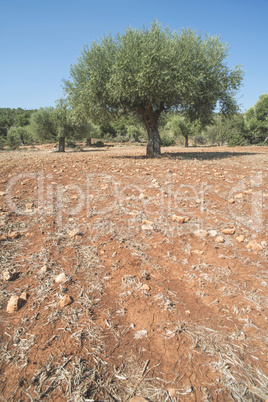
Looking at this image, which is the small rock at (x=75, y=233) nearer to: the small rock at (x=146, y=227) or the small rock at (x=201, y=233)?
the small rock at (x=146, y=227)

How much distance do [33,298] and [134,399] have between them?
1.23 m

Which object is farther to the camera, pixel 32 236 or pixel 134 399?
pixel 32 236

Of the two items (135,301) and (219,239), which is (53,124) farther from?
(135,301)

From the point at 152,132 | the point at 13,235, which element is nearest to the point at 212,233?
the point at 13,235

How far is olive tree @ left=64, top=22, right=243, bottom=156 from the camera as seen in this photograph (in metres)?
10.4

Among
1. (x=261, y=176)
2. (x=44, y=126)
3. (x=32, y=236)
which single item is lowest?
(x=32, y=236)

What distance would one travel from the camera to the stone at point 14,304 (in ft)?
6.39

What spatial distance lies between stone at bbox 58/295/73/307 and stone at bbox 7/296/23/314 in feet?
1.15

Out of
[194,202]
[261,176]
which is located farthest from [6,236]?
[261,176]

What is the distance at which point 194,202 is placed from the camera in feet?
14.2

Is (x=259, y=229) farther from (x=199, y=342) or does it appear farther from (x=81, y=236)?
(x=81, y=236)

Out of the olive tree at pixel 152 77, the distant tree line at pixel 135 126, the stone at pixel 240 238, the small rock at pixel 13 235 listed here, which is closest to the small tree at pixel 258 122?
the distant tree line at pixel 135 126

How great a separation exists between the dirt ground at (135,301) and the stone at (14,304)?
0.8 inches

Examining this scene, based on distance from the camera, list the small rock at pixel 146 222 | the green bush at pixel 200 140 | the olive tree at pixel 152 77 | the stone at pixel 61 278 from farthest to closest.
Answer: the green bush at pixel 200 140 < the olive tree at pixel 152 77 < the small rock at pixel 146 222 < the stone at pixel 61 278
